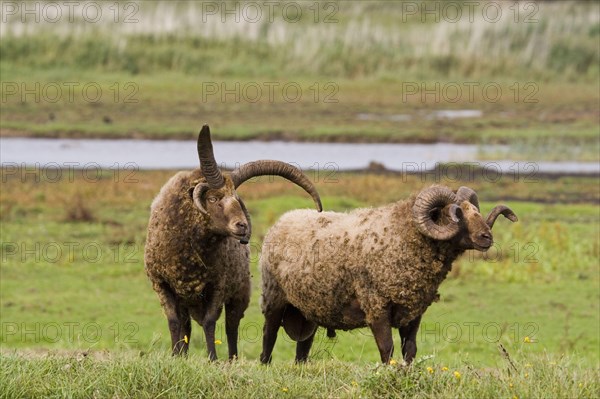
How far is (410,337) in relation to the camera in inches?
512

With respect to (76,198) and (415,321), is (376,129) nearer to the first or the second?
(76,198)

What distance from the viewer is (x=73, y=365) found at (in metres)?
11.3

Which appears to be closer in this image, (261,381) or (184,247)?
(261,381)

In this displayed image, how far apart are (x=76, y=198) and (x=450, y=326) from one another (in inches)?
516

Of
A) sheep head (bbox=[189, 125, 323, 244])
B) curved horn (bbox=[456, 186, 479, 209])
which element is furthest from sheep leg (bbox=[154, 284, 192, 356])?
curved horn (bbox=[456, 186, 479, 209])

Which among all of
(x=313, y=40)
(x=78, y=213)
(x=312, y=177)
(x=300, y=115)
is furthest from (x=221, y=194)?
(x=313, y=40)

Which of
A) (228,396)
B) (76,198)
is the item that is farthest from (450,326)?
(76,198)

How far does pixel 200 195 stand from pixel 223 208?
0.31 meters

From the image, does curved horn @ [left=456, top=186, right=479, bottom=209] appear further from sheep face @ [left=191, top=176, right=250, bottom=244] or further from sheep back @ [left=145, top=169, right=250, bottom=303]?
sheep back @ [left=145, top=169, right=250, bottom=303]

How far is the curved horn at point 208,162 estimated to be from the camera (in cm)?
1298

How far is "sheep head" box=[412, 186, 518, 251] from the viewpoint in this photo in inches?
493

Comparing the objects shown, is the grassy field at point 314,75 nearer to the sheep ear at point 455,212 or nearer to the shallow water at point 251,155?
the shallow water at point 251,155

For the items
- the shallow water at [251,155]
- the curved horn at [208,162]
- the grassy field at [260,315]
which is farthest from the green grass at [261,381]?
the shallow water at [251,155]

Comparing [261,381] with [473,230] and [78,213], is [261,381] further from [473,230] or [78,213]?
[78,213]
